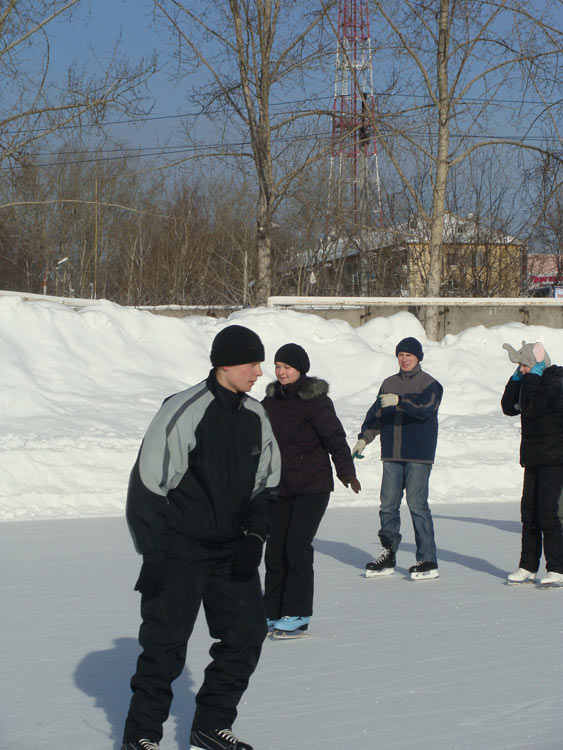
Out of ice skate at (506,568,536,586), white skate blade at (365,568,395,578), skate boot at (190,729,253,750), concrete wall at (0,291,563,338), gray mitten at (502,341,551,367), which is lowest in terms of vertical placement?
white skate blade at (365,568,395,578)

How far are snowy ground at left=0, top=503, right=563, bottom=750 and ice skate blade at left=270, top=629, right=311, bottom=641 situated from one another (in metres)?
0.05

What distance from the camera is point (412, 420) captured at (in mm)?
7074

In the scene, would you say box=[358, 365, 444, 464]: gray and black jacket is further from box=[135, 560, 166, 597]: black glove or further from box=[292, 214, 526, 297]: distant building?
box=[292, 214, 526, 297]: distant building

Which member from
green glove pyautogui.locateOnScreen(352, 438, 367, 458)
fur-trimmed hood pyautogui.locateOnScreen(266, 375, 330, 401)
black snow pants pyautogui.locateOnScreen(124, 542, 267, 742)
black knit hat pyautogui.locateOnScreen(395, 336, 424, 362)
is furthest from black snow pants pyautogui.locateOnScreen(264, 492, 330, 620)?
black snow pants pyautogui.locateOnScreen(124, 542, 267, 742)

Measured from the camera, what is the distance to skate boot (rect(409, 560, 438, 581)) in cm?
697

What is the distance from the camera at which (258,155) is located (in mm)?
18781

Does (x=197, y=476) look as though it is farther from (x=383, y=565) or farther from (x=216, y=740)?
(x=383, y=565)

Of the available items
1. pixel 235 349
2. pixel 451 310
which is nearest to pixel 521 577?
pixel 235 349

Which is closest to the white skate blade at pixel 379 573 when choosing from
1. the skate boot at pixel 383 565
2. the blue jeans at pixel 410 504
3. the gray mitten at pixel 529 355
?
the skate boot at pixel 383 565

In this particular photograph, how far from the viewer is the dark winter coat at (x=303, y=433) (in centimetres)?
579

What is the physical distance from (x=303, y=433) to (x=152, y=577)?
8.22 feet

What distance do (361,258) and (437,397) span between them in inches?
801

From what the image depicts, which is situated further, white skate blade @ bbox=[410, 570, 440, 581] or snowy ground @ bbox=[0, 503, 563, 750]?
white skate blade @ bbox=[410, 570, 440, 581]

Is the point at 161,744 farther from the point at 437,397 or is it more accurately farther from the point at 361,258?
the point at 361,258
